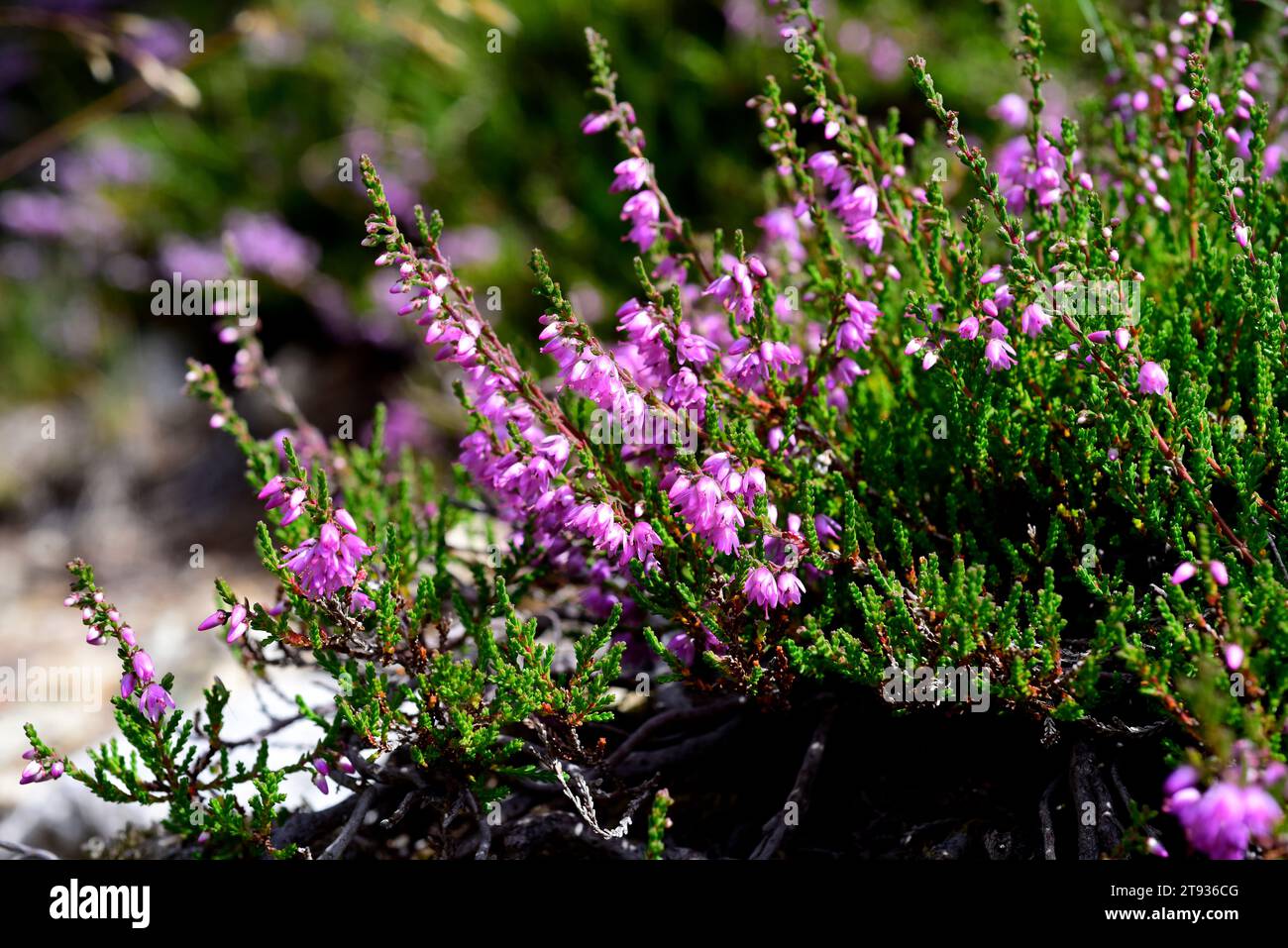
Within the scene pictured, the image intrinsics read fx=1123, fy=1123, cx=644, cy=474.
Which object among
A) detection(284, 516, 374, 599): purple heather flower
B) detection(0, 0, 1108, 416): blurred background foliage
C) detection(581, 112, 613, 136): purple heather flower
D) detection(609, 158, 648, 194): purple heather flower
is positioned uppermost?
detection(0, 0, 1108, 416): blurred background foliage

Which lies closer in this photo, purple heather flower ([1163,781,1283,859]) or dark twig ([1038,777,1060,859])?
purple heather flower ([1163,781,1283,859])

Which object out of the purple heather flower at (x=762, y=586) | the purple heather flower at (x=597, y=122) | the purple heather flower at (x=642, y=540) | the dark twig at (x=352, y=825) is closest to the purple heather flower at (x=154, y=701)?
the dark twig at (x=352, y=825)

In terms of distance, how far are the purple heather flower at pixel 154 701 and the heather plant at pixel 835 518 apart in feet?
0.04

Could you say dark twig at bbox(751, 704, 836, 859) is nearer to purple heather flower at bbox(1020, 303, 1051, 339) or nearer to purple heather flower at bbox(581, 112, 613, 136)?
purple heather flower at bbox(1020, 303, 1051, 339)

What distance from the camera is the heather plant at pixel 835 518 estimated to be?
209 centimetres

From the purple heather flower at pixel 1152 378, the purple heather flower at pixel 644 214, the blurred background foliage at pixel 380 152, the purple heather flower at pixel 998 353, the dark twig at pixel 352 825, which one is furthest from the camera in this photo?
the blurred background foliage at pixel 380 152

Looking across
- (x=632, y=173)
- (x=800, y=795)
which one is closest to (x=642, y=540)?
(x=800, y=795)

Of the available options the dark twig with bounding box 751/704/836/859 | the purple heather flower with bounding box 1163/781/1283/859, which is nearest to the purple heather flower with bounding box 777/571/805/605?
the dark twig with bounding box 751/704/836/859

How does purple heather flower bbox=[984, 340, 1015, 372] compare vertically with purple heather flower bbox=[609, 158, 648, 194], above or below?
below

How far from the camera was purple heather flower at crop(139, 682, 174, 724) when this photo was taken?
7.25 ft

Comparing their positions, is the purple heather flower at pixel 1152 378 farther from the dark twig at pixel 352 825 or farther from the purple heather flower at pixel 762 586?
the dark twig at pixel 352 825

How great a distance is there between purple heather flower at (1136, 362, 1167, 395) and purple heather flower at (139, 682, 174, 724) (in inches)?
76.6

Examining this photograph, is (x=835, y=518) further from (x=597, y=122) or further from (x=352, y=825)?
(x=352, y=825)
